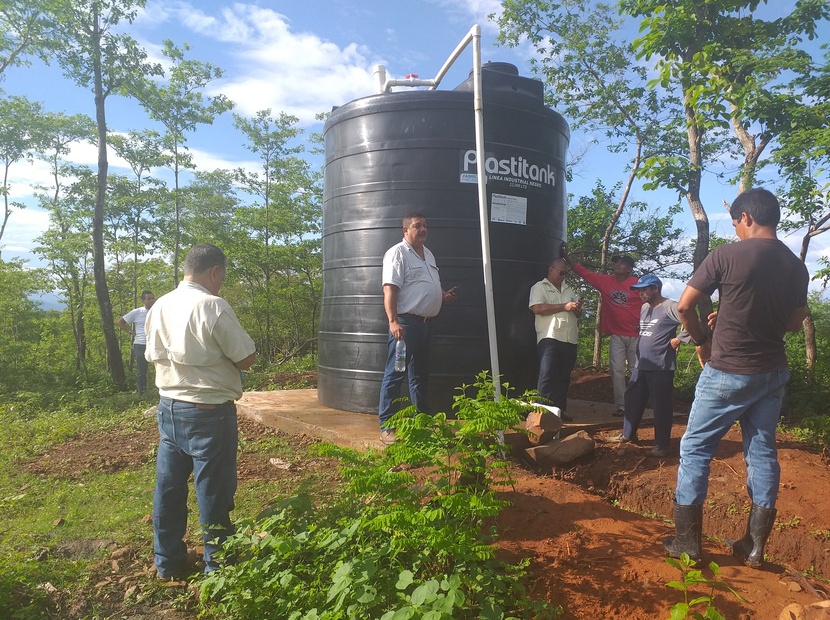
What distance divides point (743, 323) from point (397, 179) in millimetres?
3234

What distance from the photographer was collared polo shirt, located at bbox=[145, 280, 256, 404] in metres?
2.62

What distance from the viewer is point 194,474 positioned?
2.66 m

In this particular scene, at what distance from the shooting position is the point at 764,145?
21.9 feet

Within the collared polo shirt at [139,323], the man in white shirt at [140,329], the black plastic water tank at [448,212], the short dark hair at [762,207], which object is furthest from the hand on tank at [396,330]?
the collared polo shirt at [139,323]

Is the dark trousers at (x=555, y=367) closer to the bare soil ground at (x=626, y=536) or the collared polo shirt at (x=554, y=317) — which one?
the collared polo shirt at (x=554, y=317)

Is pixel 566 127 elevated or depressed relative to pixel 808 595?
elevated

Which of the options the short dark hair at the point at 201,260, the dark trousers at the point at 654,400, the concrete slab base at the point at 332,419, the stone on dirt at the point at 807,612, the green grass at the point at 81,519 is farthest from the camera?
the concrete slab base at the point at 332,419

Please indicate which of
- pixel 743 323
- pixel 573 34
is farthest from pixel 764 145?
pixel 743 323

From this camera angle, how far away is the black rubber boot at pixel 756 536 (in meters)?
2.60

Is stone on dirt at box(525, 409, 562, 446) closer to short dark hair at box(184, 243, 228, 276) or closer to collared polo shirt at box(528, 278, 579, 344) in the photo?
collared polo shirt at box(528, 278, 579, 344)

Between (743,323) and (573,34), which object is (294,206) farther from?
(743,323)

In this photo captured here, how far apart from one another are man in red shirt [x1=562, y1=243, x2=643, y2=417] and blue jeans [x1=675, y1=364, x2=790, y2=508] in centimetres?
305

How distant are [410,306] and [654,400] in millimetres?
2153

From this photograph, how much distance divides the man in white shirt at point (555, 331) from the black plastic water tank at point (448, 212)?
31cm
